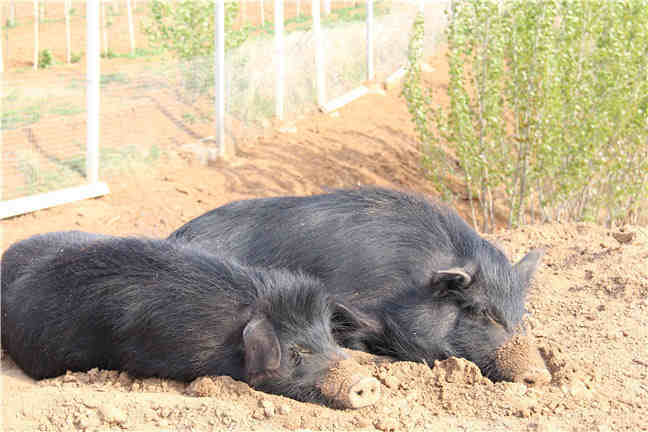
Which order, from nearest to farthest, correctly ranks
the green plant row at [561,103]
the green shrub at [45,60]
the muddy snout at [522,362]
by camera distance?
the muddy snout at [522,362] < the green plant row at [561,103] < the green shrub at [45,60]

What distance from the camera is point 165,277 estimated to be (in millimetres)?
3906

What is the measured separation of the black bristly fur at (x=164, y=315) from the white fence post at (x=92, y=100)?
4062 mm

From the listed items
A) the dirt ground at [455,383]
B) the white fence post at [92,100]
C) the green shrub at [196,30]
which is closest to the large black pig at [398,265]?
the dirt ground at [455,383]

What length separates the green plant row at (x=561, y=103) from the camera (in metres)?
7.15

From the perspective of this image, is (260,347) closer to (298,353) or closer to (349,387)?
(298,353)

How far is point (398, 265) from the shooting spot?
438 cm

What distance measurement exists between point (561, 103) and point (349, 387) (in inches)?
197

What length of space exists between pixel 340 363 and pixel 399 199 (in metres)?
1.71

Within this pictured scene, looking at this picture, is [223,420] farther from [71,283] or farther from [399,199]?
[399,199]

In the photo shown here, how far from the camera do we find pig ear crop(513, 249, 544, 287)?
172 inches

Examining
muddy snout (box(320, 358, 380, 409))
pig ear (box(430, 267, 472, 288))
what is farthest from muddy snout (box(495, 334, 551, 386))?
muddy snout (box(320, 358, 380, 409))

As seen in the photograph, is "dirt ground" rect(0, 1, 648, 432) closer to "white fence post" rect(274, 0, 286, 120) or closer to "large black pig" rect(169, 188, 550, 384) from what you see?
"large black pig" rect(169, 188, 550, 384)

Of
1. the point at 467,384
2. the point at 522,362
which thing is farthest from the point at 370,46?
the point at 467,384

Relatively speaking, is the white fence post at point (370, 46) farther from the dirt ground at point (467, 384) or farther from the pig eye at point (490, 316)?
the pig eye at point (490, 316)
